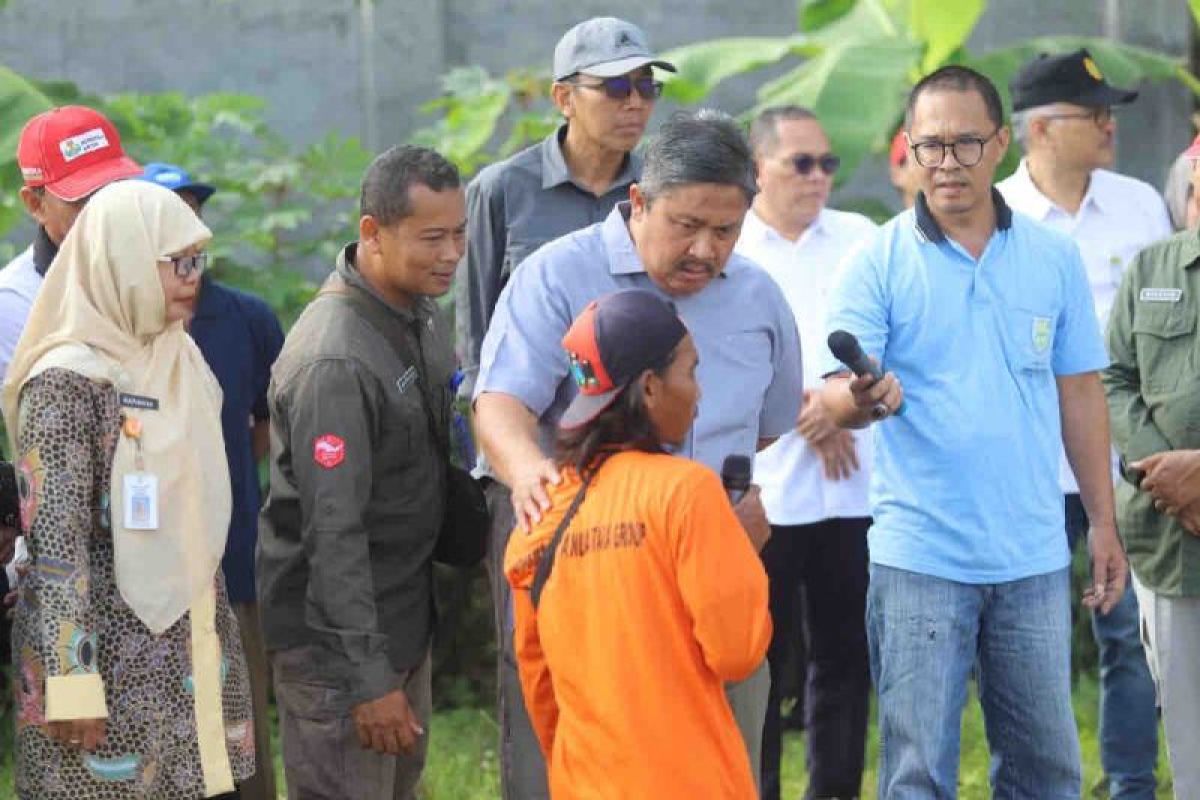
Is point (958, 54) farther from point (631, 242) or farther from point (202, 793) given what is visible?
point (202, 793)

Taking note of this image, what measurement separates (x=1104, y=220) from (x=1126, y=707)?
1.73m

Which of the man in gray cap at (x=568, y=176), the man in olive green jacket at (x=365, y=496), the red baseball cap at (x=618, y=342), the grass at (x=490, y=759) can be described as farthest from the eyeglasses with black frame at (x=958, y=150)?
the grass at (x=490, y=759)

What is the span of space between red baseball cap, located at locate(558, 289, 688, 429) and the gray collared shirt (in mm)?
2014

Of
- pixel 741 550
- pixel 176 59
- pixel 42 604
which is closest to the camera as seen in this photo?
pixel 741 550

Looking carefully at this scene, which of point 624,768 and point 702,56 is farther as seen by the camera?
point 702,56

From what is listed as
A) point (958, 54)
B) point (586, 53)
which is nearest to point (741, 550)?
point (586, 53)

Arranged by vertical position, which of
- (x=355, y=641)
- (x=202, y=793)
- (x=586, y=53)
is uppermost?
(x=586, y=53)

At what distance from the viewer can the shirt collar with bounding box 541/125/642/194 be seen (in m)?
6.97

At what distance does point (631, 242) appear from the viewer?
5738 millimetres

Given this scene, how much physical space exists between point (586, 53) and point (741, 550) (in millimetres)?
2636

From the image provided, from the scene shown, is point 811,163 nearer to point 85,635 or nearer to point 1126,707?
point 1126,707

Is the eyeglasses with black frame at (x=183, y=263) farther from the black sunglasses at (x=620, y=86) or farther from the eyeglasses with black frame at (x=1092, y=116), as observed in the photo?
the eyeglasses with black frame at (x=1092, y=116)

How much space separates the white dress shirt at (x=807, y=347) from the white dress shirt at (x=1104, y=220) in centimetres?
61

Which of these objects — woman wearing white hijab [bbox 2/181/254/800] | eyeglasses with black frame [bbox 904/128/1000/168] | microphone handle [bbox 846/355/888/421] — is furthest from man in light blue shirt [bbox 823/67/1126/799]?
woman wearing white hijab [bbox 2/181/254/800]
